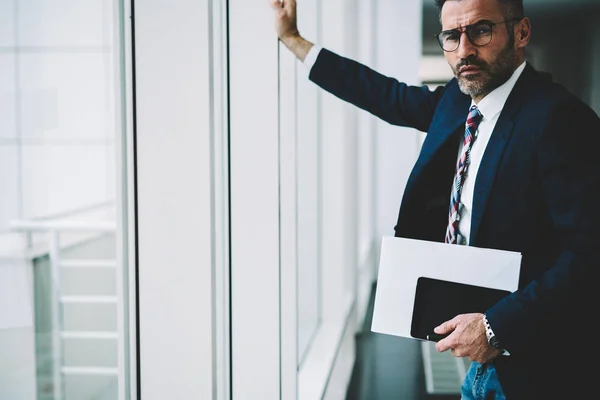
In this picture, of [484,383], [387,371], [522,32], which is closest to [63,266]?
[484,383]

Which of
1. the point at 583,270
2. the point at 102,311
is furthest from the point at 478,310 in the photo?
the point at 102,311

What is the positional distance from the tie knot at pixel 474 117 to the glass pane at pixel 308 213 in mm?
1594

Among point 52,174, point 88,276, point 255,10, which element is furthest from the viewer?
point 255,10

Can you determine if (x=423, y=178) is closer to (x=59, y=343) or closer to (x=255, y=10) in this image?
(x=255, y=10)

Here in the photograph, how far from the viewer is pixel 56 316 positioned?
3.53 ft

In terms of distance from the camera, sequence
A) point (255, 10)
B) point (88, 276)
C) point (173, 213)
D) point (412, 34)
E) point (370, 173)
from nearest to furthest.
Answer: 1. point (88, 276)
2. point (173, 213)
3. point (255, 10)
4. point (412, 34)
5. point (370, 173)

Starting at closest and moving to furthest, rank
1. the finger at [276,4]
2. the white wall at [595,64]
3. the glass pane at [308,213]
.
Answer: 1. the finger at [276,4]
2. the glass pane at [308,213]
3. the white wall at [595,64]

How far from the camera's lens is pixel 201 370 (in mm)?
1344

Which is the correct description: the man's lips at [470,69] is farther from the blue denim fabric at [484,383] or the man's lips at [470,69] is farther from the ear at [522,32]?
the blue denim fabric at [484,383]

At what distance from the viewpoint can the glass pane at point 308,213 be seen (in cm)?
295

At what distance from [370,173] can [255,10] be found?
381 cm

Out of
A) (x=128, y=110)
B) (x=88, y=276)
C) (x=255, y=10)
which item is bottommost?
(x=88, y=276)

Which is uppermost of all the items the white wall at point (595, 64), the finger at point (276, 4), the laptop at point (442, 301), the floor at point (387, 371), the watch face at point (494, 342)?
the white wall at point (595, 64)

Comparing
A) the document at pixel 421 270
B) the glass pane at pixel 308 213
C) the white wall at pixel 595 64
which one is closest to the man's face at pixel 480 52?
the document at pixel 421 270
